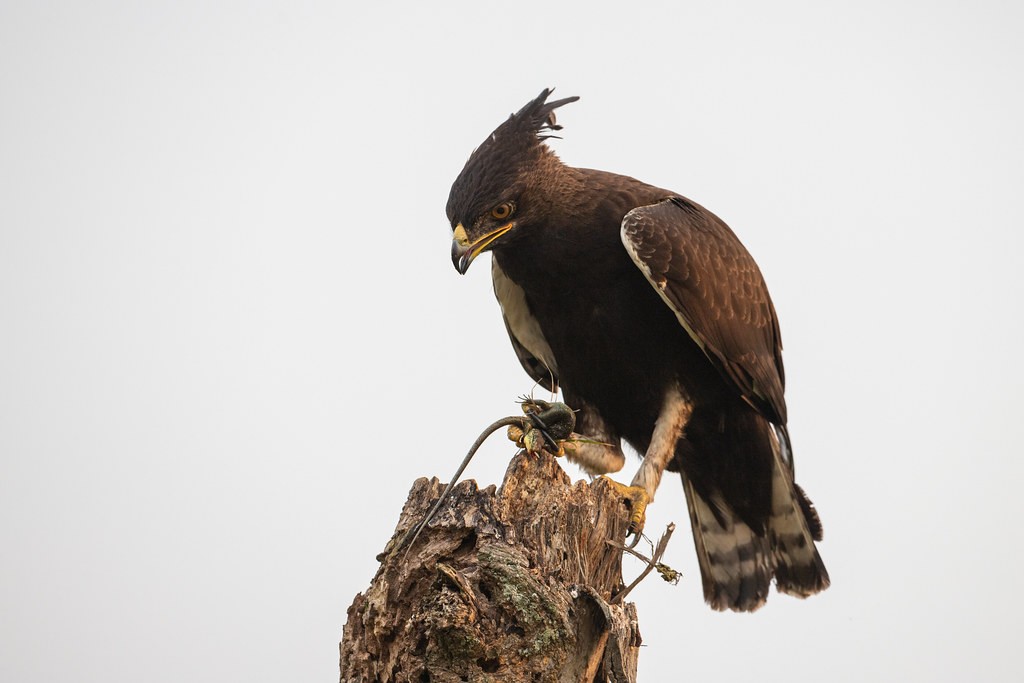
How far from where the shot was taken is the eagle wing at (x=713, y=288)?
552cm

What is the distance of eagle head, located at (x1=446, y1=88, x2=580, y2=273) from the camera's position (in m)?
5.49

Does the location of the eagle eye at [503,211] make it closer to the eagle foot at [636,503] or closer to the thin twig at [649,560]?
the eagle foot at [636,503]

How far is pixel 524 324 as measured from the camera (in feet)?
21.3

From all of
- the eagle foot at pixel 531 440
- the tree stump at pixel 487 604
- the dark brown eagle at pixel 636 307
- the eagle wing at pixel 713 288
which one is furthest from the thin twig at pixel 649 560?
the eagle wing at pixel 713 288

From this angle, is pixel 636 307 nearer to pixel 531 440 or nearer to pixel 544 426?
pixel 544 426

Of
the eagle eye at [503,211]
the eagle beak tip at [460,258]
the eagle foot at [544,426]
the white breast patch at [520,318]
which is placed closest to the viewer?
the eagle foot at [544,426]

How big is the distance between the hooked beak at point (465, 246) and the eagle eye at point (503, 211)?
70 millimetres

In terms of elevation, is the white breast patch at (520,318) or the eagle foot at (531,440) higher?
the white breast patch at (520,318)

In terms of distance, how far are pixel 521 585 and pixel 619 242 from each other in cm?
254

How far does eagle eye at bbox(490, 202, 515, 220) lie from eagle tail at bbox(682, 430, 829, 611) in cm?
211

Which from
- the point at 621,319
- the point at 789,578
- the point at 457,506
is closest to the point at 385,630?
the point at 457,506

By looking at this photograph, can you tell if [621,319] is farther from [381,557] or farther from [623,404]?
[381,557]

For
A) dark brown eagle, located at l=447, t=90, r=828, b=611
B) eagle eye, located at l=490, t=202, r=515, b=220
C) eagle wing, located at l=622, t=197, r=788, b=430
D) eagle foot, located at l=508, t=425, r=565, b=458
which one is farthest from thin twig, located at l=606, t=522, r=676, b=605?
eagle eye, located at l=490, t=202, r=515, b=220

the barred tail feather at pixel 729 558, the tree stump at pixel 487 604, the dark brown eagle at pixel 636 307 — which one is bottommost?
the tree stump at pixel 487 604
